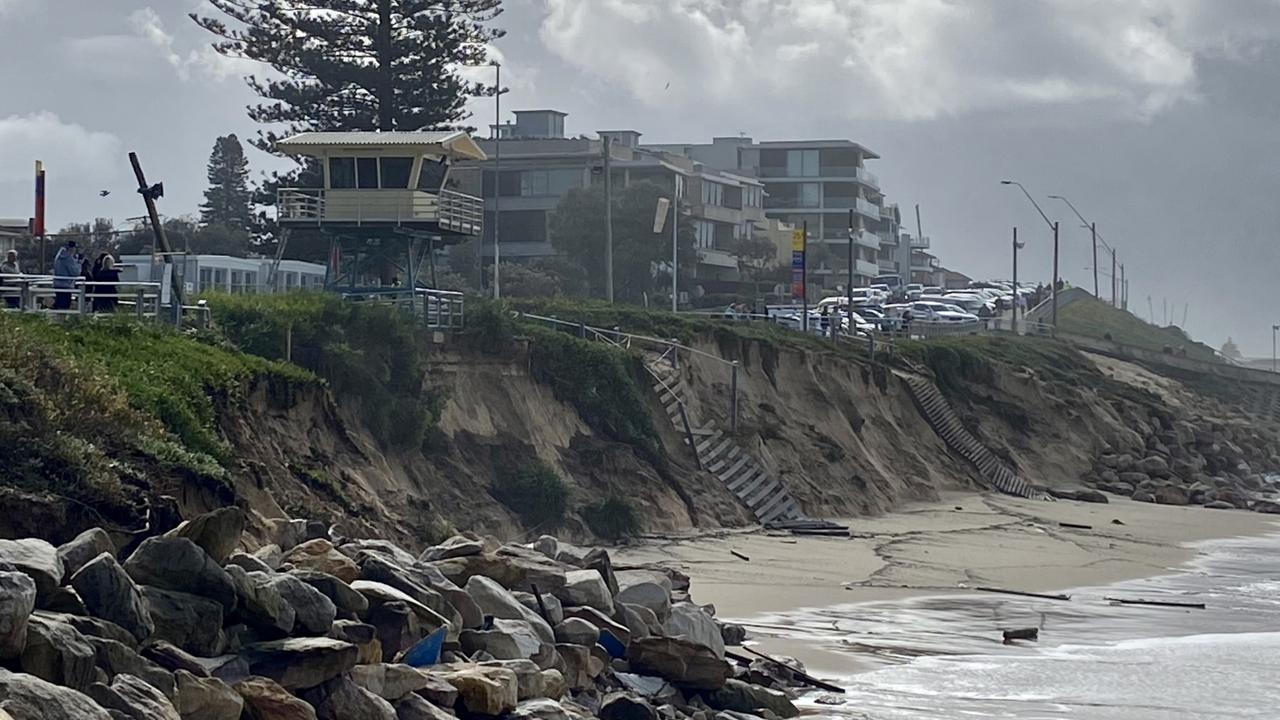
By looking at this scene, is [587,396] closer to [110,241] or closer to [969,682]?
[969,682]

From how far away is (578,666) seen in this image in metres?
16.4

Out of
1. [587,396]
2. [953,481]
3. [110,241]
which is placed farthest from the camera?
[110,241]

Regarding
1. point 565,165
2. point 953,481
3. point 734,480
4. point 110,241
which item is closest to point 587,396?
point 734,480

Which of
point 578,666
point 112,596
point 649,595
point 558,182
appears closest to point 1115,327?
point 558,182

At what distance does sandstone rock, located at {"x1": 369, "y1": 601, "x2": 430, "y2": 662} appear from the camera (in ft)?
47.9

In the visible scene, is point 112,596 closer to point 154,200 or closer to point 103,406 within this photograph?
point 103,406

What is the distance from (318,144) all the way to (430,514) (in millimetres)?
15035

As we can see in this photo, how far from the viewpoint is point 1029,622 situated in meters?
24.9

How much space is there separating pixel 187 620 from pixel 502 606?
4.07m

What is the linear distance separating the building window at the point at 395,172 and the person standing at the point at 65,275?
12.9 metres

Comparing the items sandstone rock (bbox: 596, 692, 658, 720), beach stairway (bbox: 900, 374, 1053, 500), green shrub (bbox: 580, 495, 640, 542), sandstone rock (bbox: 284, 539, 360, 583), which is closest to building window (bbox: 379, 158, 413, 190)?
green shrub (bbox: 580, 495, 640, 542)

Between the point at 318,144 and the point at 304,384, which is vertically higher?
the point at 318,144

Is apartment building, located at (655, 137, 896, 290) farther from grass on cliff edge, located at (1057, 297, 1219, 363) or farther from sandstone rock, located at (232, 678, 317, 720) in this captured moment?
sandstone rock, located at (232, 678, 317, 720)

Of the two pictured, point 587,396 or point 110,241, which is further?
point 110,241
